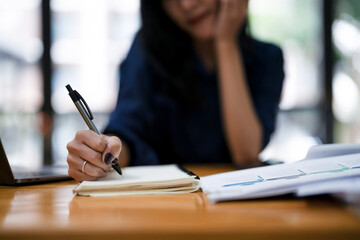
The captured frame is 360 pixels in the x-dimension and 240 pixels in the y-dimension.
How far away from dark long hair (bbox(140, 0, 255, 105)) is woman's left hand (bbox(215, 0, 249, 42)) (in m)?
0.13

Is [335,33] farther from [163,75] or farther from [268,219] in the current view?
[268,219]

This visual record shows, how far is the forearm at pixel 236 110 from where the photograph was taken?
115 centimetres

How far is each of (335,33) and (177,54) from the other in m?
2.22

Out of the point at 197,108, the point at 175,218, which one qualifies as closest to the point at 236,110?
the point at 197,108

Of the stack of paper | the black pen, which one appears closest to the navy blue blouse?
the black pen

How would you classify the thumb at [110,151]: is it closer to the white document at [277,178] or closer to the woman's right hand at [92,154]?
the woman's right hand at [92,154]

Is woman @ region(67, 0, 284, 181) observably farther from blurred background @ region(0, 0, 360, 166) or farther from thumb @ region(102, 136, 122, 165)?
blurred background @ region(0, 0, 360, 166)

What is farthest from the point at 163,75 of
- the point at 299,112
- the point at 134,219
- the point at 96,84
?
the point at 299,112

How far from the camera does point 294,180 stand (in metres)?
0.39

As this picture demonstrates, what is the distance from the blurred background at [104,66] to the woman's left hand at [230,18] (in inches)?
65.5

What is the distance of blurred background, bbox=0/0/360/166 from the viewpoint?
2.79 meters

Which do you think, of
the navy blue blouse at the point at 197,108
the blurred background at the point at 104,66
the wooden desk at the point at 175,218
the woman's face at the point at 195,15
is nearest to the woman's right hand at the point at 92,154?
the wooden desk at the point at 175,218

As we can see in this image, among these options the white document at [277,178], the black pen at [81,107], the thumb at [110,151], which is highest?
the black pen at [81,107]

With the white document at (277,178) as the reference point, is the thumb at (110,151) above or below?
above
